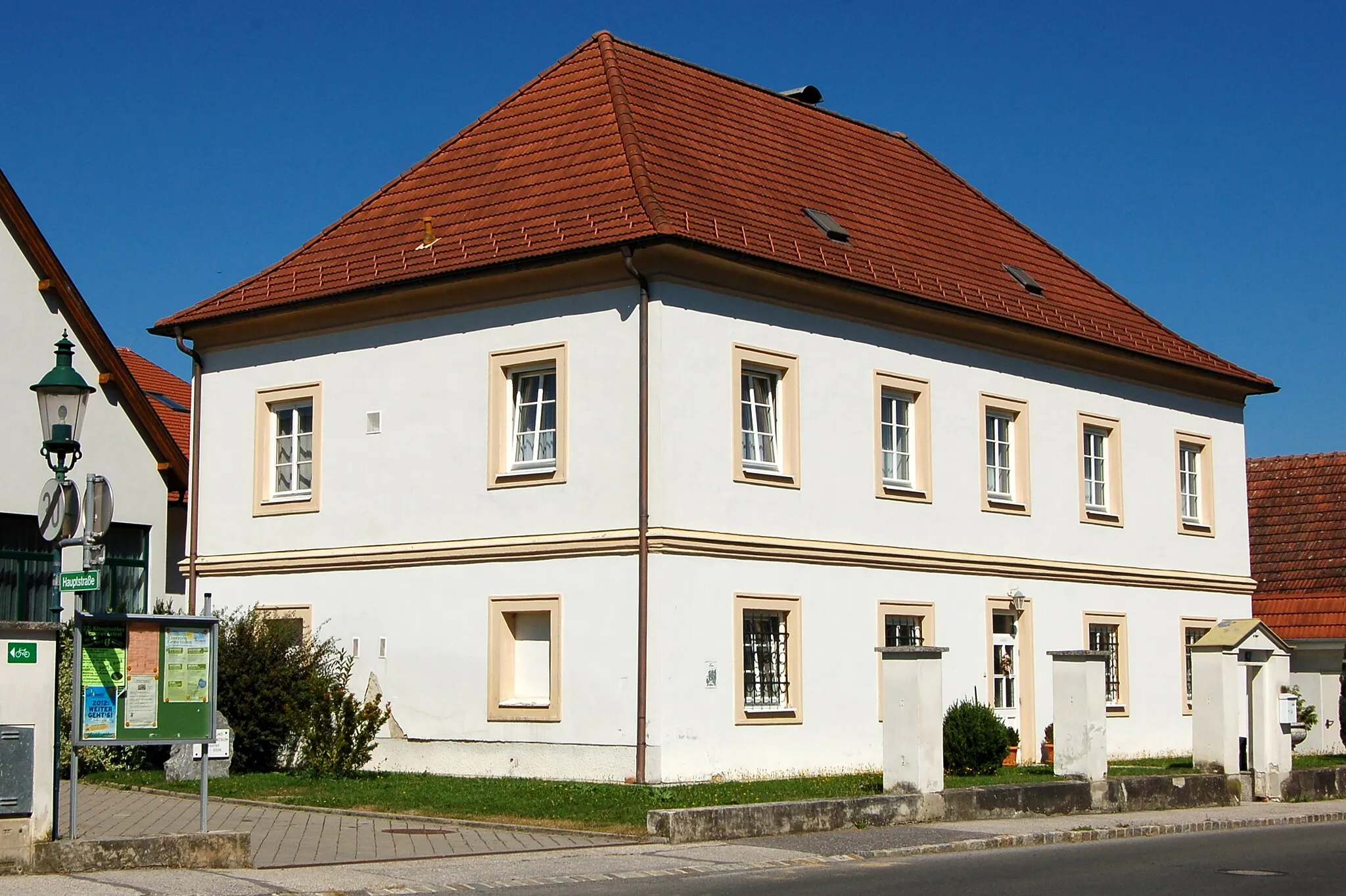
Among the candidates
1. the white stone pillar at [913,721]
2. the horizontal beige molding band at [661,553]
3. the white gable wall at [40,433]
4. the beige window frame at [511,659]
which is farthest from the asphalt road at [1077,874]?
the white gable wall at [40,433]

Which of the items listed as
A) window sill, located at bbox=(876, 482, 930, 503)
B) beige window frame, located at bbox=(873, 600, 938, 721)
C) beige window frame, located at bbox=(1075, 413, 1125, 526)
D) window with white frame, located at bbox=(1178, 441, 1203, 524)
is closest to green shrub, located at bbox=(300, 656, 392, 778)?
beige window frame, located at bbox=(873, 600, 938, 721)

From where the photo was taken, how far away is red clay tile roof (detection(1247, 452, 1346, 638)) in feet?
116

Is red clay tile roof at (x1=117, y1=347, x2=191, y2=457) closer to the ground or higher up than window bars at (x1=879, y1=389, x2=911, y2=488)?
higher up

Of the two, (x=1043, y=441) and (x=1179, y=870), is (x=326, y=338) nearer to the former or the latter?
(x=1043, y=441)

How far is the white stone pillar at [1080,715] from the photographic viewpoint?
20266 millimetres

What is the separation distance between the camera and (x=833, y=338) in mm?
23812

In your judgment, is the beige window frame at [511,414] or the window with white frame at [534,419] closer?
the beige window frame at [511,414]

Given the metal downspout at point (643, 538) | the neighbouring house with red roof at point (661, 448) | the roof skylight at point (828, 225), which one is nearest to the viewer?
the metal downspout at point (643, 538)

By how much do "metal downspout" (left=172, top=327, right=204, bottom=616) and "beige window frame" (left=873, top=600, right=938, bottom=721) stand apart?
33.0ft

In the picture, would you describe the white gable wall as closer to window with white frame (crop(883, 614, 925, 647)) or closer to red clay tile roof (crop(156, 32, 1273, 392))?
red clay tile roof (crop(156, 32, 1273, 392))

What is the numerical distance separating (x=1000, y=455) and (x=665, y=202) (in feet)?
26.0

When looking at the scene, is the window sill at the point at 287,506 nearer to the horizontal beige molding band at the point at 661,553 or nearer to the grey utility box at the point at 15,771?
the horizontal beige molding band at the point at 661,553

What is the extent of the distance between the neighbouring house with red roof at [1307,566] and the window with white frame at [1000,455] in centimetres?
978

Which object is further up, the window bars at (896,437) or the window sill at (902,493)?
the window bars at (896,437)
